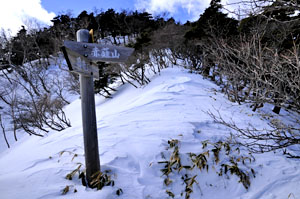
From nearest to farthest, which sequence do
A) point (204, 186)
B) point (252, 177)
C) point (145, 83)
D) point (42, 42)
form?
1. point (204, 186)
2. point (252, 177)
3. point (145, 83)
4. point (42, 42)

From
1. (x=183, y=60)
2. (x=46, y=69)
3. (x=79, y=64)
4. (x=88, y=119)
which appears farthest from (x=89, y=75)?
(x=46, y=69)

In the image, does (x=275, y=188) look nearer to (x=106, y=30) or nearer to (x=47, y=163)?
(x=47, y=163)

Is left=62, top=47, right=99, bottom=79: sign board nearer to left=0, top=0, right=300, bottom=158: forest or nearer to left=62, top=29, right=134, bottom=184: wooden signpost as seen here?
left=62, top=29, right=134, bottom=184: wooden signpost

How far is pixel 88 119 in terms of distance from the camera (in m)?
2.32

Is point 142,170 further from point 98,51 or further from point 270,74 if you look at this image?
point 270,74

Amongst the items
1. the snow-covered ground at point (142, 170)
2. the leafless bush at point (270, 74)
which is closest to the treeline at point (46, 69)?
the snow-covered ground at point (142, 170)

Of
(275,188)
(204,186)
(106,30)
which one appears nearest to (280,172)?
(275,188)

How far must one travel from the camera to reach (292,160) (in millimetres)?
3404

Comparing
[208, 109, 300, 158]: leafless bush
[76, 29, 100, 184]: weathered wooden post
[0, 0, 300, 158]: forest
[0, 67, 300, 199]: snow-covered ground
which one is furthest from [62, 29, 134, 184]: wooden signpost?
[208, 109, 300, 158]: leafless bush

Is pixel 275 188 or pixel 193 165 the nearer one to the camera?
pixel 275 188

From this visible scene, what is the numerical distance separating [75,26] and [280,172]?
35.2m

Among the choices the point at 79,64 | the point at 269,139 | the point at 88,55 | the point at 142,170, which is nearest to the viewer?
the point at 79,64

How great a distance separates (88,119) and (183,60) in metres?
17.9

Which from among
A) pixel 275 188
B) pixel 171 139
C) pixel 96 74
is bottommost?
pixel 275 188
